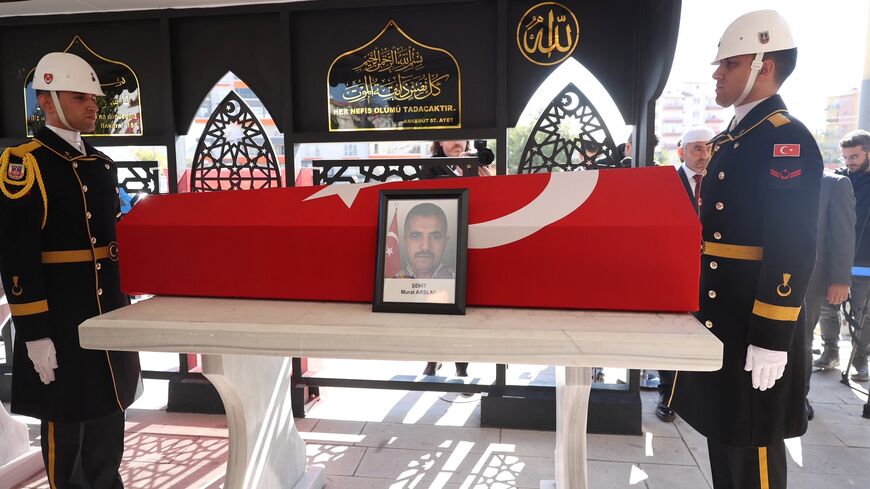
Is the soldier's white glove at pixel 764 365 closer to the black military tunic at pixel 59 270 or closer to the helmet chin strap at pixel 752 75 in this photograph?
the helmet chin strap at pixel 752 75

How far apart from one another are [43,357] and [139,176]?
1621 millimetres

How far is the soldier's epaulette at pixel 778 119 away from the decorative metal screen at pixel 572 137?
50.8 inches

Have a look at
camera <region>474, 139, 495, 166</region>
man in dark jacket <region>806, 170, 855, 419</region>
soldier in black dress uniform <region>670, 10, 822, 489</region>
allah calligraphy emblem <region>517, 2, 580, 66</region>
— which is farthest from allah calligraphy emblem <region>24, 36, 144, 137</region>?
man in dark jacket <region>806, 170, 855, 419</region>

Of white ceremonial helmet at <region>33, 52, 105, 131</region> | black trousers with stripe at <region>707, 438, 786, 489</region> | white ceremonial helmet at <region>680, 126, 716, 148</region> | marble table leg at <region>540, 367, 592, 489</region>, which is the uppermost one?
white ceremonial helmet at <region>33, 52, 105, 131</region>

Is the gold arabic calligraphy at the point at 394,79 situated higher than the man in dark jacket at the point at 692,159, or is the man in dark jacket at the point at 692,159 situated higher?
the gold arabic calligraphy at the point at 394,79

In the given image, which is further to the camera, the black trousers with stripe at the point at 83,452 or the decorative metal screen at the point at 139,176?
the decorative metal screen at the point at 139,176

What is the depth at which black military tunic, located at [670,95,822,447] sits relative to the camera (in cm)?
131

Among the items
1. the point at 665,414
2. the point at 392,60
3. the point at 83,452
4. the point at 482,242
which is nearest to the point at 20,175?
the point at 83,452

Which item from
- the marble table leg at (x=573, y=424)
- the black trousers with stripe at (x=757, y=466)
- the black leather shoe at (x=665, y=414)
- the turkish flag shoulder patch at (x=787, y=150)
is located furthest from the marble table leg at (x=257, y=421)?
the black leather shoe at (x=665, y=414)

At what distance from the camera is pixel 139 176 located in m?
3.04

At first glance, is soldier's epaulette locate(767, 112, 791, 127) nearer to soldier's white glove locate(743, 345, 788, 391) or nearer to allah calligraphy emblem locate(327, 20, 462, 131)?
soldier's white glove locate(743, 345, 788, 391)

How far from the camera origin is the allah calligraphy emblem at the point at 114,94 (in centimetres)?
304

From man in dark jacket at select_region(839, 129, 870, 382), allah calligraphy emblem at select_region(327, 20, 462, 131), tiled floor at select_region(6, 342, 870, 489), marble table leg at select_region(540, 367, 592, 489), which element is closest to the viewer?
marble table leg at select_region(540, 367, 592, 489)

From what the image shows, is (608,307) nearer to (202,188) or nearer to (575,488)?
(575,488)
